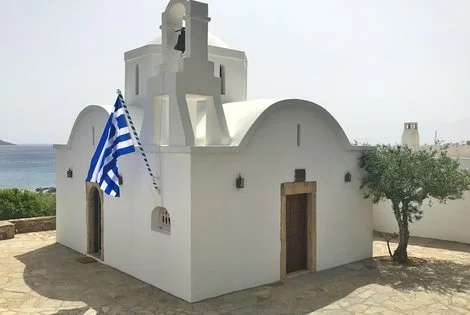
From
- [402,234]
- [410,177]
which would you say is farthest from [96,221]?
[410,177]

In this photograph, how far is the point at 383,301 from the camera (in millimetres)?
8102

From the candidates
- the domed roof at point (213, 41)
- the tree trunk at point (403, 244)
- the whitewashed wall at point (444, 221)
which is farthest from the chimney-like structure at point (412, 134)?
the domed roof at point (213, 41)

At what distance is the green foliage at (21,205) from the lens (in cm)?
1541

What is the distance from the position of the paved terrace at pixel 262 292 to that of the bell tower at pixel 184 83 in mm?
3023

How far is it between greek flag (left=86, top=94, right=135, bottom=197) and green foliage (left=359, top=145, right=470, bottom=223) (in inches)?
230

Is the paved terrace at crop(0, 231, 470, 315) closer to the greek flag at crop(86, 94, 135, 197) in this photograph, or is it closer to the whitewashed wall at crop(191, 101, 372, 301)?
the whitewashed wall at crop(191, 101, 372, 301)

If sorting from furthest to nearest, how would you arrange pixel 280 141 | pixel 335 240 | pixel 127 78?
1. pixel 127 78
2. pixel 335 240
3. pixel 280 141

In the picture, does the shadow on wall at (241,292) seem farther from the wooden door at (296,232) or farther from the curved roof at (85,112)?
the curved roof at (85,112)

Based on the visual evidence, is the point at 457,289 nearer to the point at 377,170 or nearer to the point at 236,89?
the point at 377,170

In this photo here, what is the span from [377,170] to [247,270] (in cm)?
416

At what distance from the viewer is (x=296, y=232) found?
9859mm

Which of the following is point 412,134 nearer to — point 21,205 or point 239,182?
point 239,182

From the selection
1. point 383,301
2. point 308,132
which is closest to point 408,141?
point 308,132

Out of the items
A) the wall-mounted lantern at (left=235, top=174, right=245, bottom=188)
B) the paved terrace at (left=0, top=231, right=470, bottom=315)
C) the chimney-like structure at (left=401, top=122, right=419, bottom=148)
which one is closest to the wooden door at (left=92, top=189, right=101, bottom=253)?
the paved terrace at (left=0, top=231, right=470, bottom=315)
